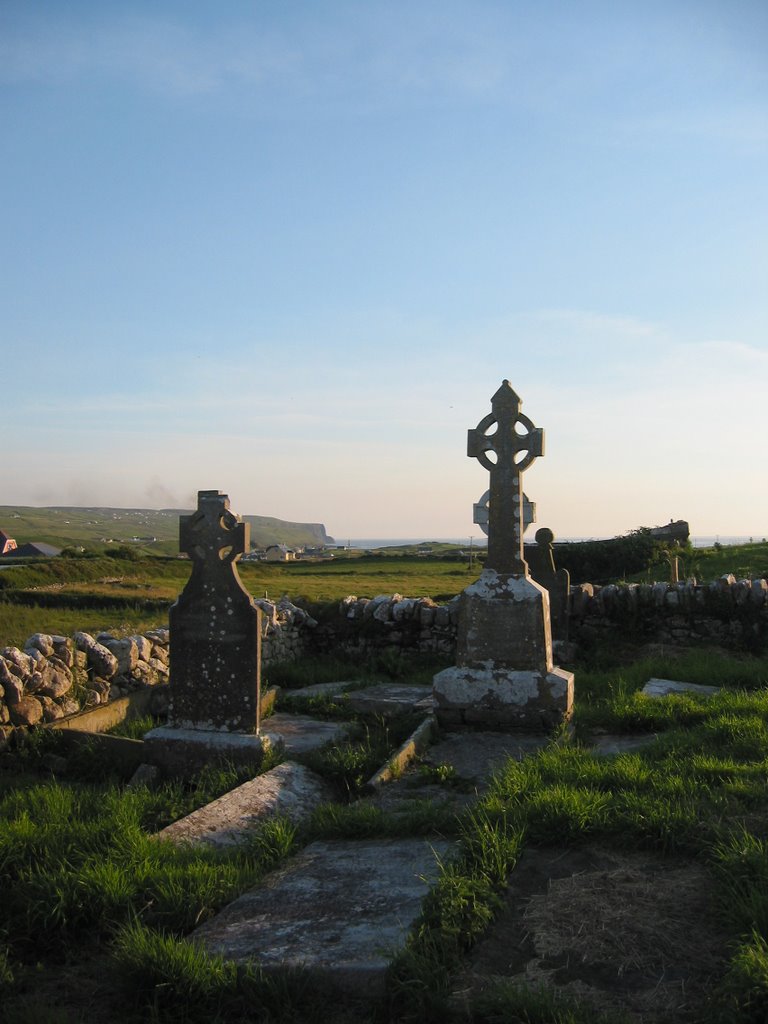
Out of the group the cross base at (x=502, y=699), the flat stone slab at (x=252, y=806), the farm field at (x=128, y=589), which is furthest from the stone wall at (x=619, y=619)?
the flat stone slab at (x=252, y=806)

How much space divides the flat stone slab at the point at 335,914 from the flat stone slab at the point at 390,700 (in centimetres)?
357

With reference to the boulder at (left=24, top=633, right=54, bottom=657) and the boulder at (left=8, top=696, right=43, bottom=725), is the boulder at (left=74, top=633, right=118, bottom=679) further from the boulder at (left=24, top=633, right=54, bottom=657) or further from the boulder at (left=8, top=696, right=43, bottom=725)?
the boulder at (left=8, top=696, right=43, bottom=725)

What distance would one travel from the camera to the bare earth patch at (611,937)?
10.2 ft

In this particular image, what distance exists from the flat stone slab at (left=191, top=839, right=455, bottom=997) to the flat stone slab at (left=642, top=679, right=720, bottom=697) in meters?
4.48

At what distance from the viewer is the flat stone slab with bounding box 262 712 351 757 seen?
713 centimetres

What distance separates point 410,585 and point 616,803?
1967 cm

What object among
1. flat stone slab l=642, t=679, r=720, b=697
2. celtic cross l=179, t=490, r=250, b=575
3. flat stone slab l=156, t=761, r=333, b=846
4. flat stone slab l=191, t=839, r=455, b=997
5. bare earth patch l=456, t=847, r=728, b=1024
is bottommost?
flat stone slab l=156, t=761, r=333, b=846

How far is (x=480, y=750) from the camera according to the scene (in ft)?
23.2

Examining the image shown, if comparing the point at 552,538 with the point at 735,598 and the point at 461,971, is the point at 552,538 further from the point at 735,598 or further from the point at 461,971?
the point at 461,971

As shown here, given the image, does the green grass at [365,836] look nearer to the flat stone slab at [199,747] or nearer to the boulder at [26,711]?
the flat stone slab at [199,747]

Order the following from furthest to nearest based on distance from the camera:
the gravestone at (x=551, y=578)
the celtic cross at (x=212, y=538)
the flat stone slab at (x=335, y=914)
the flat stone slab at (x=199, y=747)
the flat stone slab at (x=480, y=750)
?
1. the gravestone at (x=551, y=578)
2. the celtic cross at (x=212, y=538)
3. the flat stone slab at (x=199, y=747)
4. the flat stone slab at (x=480, y=750)
5. the flat stone slab at (x=335, y=914)

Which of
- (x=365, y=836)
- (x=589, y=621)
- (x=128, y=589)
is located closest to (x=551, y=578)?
(x=589, y=621)

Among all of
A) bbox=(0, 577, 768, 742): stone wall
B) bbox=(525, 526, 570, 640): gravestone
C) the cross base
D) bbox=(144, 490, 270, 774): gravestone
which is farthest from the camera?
bbox=(525, 526, 570, 640): gravestone

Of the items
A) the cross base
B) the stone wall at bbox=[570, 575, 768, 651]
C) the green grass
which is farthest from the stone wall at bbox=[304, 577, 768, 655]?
the green grass
